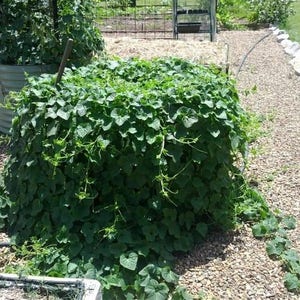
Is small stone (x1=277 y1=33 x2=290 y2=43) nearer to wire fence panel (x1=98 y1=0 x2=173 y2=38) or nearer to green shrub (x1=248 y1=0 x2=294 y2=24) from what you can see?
green shrub (x1=248 y1=0 x2=294 y2=24)

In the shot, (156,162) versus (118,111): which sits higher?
(118,111)

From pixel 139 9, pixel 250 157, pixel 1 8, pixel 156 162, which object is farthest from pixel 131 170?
pixel 139 9

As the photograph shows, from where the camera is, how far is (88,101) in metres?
3.31

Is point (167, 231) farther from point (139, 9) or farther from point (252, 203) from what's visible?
point (139, 9)

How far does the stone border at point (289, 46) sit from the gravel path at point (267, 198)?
0.42m

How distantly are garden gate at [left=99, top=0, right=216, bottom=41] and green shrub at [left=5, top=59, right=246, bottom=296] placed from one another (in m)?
5.47

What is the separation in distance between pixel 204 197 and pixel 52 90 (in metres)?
1.11

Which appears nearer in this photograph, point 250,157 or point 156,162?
point 156,162

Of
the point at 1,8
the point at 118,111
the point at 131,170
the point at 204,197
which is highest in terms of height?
the point at 1,8

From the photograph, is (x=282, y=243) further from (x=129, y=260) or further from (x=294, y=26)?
(x=294, y=26)

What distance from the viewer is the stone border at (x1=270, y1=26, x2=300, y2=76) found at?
8.64 metres

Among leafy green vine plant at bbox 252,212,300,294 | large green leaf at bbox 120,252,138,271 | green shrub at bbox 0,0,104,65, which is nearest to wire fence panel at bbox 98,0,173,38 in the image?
green shrub at bbox 0,0,104,65

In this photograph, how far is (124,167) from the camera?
327 cm

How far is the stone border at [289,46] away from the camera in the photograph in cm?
864
